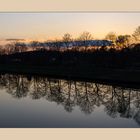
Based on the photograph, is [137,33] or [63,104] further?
[63,104]

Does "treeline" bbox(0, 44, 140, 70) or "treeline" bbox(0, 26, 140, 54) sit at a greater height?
"treeline" bbox(0, 26, 140, 54)

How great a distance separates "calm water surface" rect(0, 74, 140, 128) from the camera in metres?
9.23

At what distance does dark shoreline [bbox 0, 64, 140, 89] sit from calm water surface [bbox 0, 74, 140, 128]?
5 centimetres

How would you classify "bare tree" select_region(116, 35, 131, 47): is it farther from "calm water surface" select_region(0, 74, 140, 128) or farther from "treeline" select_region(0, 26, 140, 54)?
"calm water surface" select_region(0, 74, 140, 128)

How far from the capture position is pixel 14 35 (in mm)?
9352

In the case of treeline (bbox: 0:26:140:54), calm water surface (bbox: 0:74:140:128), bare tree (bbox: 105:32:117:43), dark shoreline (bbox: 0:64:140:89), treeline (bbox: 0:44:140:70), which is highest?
bare tree (bbox: 105:32:117:43)

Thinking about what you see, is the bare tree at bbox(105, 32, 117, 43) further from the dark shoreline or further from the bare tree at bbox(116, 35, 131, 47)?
the dark shoreline

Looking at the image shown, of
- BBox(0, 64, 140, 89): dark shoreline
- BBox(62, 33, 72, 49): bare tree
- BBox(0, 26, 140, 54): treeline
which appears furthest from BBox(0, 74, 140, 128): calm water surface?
BBox(62, 33, 72, 49): bare tree

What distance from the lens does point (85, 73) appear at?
9336 millimetres

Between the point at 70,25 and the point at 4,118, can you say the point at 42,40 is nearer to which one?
the point at 70,25

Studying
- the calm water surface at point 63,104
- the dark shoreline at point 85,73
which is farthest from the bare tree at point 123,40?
the calm water surface at point 63,104

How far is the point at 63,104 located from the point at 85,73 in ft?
1.33

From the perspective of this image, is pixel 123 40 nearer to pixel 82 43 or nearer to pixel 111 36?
pixel 111 36

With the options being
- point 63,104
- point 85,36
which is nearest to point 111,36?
point 85,36
